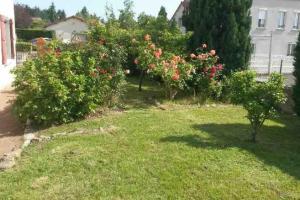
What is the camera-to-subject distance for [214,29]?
10.8m

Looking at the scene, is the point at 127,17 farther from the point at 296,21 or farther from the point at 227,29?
the point at 296,21

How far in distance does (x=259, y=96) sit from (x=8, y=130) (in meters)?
5.13

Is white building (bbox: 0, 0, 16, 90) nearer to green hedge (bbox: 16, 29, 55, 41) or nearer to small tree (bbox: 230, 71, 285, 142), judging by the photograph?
small tree (bbox: 230, 71, 285, 142)

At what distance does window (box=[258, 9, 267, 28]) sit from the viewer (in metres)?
28.7

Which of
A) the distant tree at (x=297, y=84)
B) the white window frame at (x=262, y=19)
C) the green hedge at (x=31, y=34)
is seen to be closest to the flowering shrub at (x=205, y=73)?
the distant tree at (x=297, y=84)

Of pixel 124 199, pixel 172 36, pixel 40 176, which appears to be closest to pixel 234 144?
pixel 124 199

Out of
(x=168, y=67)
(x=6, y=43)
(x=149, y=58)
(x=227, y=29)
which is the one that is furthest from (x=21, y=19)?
(x=168, y=67)

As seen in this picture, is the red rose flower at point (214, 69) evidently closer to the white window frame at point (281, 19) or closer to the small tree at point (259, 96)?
the small tree at point (259, 96)

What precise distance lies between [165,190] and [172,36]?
8116 millimetres

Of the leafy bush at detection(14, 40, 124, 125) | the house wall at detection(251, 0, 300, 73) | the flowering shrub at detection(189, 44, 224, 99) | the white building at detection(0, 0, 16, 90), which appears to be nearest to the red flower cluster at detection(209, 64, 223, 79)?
the flowering shrub at detection(189, 44, 224, 99)

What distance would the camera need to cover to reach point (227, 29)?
10.7 meters

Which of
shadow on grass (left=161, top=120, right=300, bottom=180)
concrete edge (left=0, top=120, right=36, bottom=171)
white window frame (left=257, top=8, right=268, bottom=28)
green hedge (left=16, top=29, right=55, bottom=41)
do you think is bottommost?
concrete edge (left=0, top=120, right=36, bottom=171)

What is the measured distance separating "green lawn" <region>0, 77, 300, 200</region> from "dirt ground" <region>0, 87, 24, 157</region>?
0.52 m

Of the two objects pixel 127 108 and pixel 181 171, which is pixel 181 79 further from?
pixel 181 171
